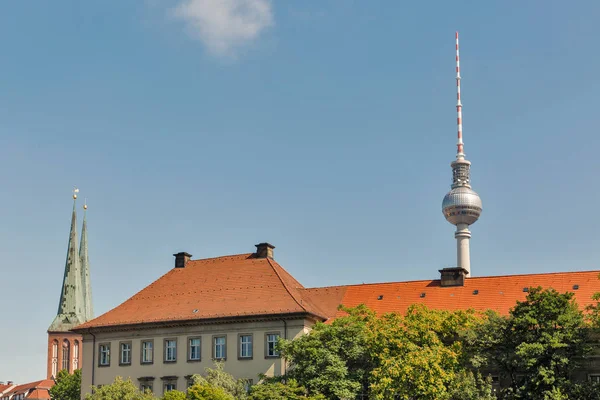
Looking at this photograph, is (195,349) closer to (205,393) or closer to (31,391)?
(205,393)

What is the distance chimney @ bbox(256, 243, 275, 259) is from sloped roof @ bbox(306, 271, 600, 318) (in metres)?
4.10

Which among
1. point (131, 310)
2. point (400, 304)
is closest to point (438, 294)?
point (400, 304)

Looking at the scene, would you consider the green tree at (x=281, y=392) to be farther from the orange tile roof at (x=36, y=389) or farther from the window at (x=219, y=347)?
the orange tile roof at (x=36, y=389)

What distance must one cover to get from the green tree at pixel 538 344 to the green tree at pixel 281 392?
34.3ft

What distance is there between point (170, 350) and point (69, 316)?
363 ft

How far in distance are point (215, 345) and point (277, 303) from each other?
5412mm

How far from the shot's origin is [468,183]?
475ft

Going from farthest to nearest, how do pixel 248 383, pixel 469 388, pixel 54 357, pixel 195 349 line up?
1. pixel 54 357
2. pixel 195 349
3. pixel 248 383
4. pixel 469 388

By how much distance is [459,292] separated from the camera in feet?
204

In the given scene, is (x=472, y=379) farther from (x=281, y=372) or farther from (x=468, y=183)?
(x=468, y=183)

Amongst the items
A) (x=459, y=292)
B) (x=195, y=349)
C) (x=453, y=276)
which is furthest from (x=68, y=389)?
(x=459, y=292)

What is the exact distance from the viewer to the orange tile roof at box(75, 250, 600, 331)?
199 ft

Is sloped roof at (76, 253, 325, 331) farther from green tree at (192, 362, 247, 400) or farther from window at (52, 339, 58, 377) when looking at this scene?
window at (52, 339, 58, 377)

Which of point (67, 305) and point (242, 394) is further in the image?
point (67, 305)
